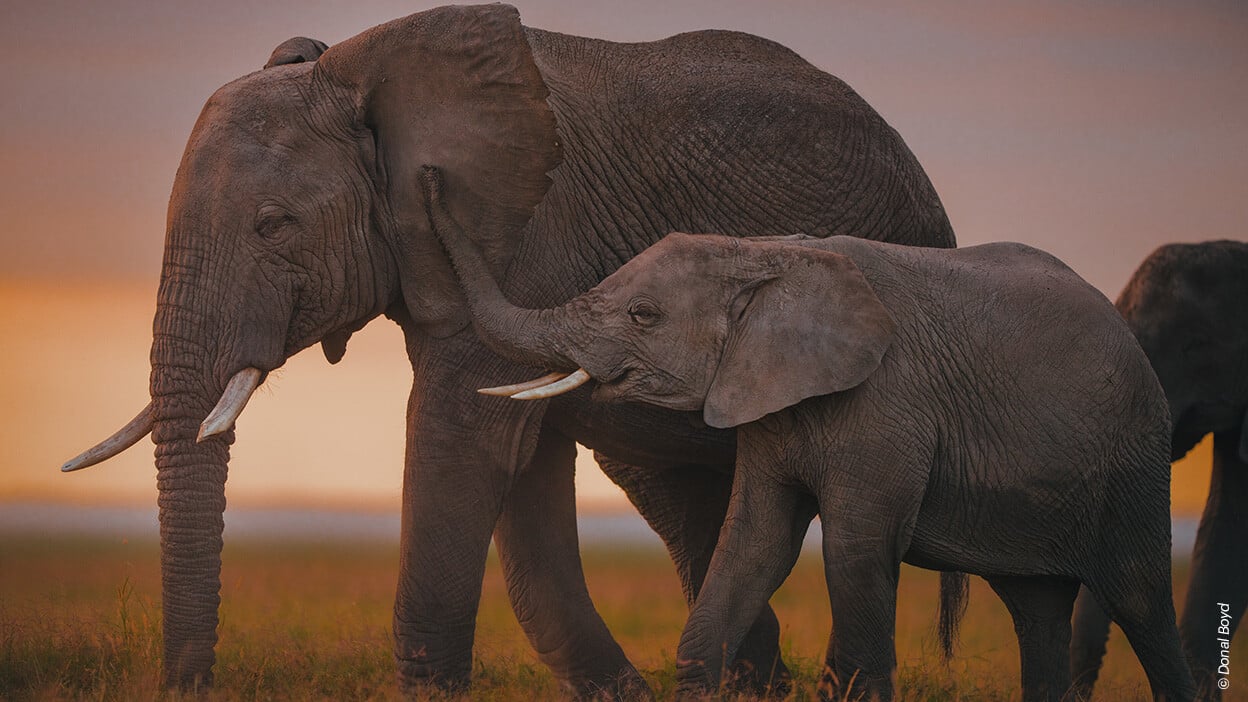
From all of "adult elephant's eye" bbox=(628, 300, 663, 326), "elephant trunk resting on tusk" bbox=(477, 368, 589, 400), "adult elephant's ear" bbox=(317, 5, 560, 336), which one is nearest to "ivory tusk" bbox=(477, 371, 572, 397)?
"elephant trunk resting on tusk" bbox=(477, 368, 589, 400)

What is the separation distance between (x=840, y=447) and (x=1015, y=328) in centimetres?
101

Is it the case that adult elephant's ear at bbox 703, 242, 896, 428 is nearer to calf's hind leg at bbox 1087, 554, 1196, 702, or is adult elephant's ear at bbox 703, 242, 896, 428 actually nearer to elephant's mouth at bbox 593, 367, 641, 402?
elephant's mouth at bbox 593, 367, 641, 402

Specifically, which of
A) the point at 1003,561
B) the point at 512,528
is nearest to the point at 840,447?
the point at 1003,561

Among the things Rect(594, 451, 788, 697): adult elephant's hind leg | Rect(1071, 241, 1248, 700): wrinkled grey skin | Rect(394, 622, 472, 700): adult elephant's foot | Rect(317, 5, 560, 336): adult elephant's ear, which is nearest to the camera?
Rect(317, 5, 560, 336): adult elephant's ear

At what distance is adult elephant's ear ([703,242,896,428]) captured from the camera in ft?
22.6

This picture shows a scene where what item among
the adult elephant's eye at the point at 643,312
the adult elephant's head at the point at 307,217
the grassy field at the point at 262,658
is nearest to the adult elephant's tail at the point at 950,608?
the grassy field at the point at 262,658

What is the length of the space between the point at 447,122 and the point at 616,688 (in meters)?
2.73

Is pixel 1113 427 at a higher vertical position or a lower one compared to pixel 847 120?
lower

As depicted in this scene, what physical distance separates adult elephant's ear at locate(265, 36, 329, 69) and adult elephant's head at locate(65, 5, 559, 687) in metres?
0.39

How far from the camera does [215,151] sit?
7.32 metres

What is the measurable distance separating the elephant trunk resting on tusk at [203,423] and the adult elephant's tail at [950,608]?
3053 millimetres

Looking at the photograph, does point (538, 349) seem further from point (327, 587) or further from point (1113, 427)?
point (327, 587)

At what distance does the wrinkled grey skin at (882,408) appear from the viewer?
22.8 ft

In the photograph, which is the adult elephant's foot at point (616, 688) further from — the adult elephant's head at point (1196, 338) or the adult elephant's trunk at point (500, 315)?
the adult elephant's head at point (1196, 338)
